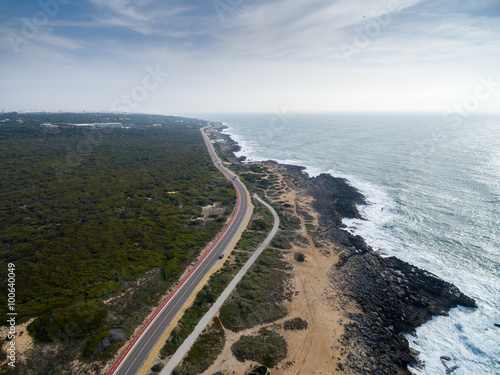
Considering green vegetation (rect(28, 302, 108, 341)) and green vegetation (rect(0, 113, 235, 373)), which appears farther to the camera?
green vegetation (rect(0, 113, 235, 373))

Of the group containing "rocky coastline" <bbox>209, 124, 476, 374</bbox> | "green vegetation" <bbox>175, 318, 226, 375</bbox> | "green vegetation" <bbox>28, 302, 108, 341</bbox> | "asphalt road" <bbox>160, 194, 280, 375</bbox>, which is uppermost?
"green vegetation" <bbox>28, 302, 108, 341</bbox>

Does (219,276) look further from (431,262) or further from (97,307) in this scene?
(431,262)

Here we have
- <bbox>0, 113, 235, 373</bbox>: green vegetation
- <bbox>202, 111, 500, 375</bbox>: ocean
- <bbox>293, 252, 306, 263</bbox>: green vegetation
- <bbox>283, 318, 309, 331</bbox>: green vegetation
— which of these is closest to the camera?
<bbox>0, 113, 235, 373</bbox>: green vegetation

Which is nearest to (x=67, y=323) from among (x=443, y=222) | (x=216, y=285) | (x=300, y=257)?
(x=216, y=285)

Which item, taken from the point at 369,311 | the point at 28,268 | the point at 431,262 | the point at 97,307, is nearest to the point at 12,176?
the point at 28,268

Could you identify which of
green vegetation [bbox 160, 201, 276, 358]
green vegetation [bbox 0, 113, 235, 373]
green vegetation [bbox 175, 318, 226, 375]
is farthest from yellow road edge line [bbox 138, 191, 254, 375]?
green vegetation [bbox 0, 113, 235, 373]

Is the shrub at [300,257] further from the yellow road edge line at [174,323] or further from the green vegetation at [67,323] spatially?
the green vegetation at [67,323]

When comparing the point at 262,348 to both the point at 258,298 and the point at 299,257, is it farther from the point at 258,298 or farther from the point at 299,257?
the point at 299,257

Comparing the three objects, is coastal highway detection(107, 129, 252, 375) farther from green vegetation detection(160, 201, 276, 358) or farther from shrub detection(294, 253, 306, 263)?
shrub detection(294, 253, 306, 263)
